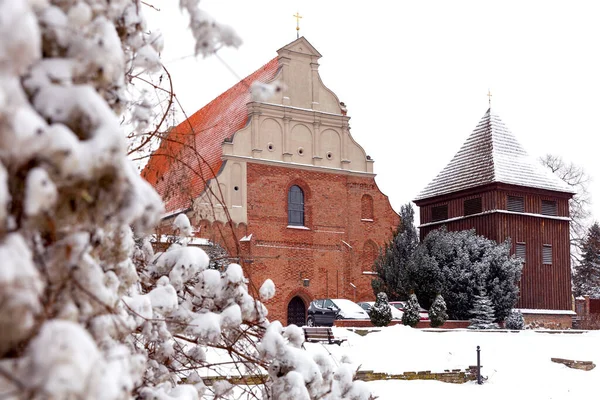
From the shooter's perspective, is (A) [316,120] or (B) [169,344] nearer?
(B) [169,344]

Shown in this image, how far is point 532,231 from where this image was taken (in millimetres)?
28203

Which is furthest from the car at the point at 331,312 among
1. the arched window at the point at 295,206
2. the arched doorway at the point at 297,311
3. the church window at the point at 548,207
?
the church window at the point at 548,207

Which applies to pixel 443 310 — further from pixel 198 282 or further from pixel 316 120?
pixel 198 282

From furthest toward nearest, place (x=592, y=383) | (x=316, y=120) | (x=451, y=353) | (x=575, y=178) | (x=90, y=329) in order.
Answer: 1. (x=575, y=178)
2. (x=316, y=120)
3. (x=451, y=353)
4. (x=592, y=383)
5. (x=90, y=329)

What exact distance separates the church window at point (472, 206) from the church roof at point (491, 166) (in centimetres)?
61

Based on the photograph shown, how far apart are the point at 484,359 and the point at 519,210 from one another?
38.2 ft

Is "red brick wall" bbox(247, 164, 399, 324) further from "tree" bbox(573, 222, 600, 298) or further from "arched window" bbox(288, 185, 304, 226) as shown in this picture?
"tree" bbox(573, 222, 600, 298)

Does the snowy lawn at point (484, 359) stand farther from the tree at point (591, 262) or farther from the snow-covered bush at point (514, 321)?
the tree at point (591, 262)

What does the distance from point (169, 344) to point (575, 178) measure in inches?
1696

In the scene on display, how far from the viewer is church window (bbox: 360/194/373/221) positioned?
96.9 ft

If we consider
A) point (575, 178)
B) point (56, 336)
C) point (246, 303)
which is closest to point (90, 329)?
point (56, 336)

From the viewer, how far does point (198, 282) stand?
145 inches

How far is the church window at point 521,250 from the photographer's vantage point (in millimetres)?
27656

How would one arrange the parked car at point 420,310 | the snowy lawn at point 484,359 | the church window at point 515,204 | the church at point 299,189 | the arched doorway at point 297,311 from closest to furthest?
the snowy lawn at point 484,359 → the parked car at point 420,310 → the church at point 299,189 → the arched doorway at point 297,311 → the church window at point 515,204
